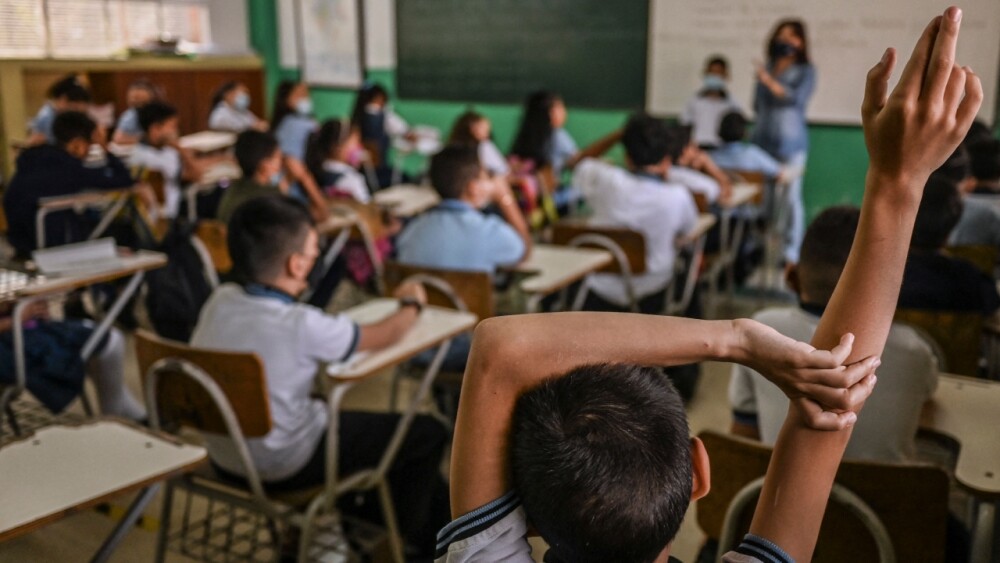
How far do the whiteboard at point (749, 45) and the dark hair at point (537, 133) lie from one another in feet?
3.81

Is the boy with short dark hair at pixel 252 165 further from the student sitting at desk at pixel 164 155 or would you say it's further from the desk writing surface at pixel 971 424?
the desk writing surface at pixel 971 424

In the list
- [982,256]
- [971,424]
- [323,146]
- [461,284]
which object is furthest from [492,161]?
[971,424]

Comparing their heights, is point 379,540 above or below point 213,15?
below

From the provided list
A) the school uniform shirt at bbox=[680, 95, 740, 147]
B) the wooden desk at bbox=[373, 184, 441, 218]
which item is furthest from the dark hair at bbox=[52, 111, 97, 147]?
the school uniform shirt at bbox=[680, 95, 740, 147]

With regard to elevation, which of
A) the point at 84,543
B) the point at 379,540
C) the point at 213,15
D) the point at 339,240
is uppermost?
the point at 213,15

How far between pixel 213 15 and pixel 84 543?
6.91 m

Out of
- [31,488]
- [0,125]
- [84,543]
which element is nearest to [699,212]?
[84,543]

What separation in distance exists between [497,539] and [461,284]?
1.82 meters

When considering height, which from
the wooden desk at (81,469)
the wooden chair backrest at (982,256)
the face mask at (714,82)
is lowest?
the wooden desk at (81,469)

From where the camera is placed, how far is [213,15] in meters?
8.24

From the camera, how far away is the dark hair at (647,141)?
133 inches

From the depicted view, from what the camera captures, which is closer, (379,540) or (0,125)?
(379,540)

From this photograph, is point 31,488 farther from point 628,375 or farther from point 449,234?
point 449,234

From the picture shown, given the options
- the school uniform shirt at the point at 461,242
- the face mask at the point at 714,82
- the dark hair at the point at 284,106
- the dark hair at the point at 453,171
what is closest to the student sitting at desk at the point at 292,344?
the school uniform shirt at the point at 461,242
